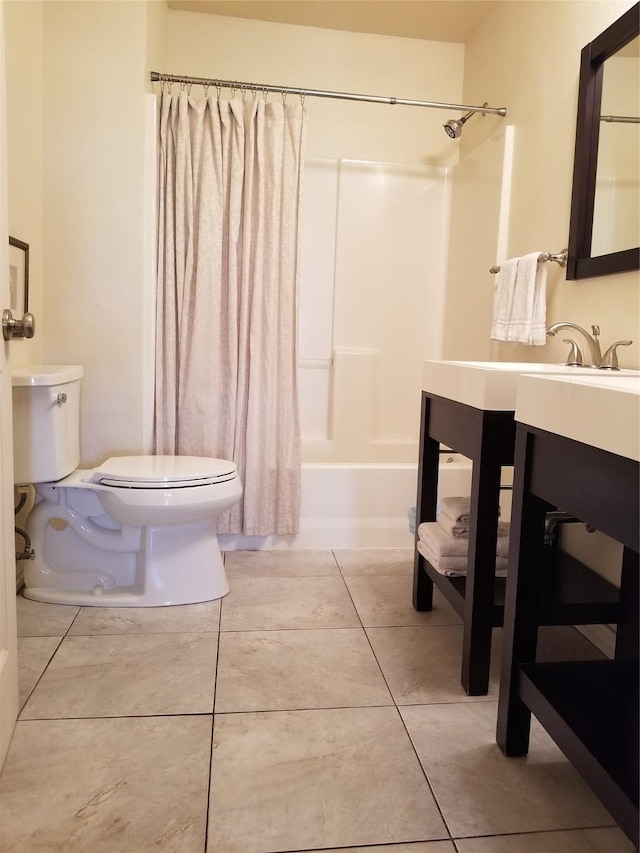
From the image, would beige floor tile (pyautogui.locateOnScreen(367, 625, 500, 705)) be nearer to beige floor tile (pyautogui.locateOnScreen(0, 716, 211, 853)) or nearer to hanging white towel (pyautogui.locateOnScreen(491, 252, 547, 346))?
beige floor tile (pyautogui.locateOnScreen(0, 716, 211, 853))

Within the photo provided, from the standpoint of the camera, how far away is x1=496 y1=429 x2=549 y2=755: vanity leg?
125cm

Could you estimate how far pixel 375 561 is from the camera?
2.44 meters

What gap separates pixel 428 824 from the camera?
110 cm

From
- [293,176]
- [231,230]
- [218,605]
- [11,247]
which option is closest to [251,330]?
[231,230]

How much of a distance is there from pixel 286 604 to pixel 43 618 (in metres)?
0.76

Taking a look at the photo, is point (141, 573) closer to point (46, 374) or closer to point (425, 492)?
point (46, 374)

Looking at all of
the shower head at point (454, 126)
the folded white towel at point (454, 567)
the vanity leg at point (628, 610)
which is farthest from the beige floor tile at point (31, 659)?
the shower head at point (454, 126)

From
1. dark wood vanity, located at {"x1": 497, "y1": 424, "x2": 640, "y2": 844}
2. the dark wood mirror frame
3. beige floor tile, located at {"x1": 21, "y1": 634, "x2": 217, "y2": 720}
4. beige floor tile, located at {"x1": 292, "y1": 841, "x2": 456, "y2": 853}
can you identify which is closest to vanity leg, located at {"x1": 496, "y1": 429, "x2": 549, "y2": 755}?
dark wood vanity, located at {"x1": 497, "y1": 424, "x2": 640, "y2": 844}

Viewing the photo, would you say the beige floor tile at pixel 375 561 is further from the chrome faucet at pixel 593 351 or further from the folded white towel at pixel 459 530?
the chrome faucet at pixel 593 351

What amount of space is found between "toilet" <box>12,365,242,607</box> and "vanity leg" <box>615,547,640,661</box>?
3.85ft

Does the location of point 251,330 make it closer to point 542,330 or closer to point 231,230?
point 231,230

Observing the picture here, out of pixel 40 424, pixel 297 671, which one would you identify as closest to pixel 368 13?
pixel 40 424

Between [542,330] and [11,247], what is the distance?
1746 millimetres

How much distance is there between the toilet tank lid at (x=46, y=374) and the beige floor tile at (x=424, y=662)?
4.08ft
